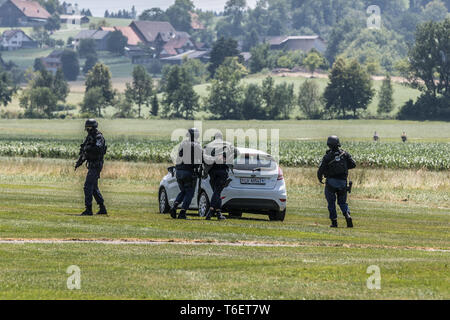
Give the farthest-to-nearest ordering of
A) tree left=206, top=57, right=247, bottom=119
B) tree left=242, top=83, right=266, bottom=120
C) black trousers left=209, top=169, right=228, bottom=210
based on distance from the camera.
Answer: tree left=206, top=57, right=247, bottom=119
tree left=242, top=83, right=266, bottom=120
black trousers left=209, top=169, right=228, bottom=210

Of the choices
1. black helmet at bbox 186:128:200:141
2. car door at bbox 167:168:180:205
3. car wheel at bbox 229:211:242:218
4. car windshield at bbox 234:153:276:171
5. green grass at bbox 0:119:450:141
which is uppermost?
black helmet at bbox 186:128:200:141

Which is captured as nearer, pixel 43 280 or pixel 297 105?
pixel 43 280

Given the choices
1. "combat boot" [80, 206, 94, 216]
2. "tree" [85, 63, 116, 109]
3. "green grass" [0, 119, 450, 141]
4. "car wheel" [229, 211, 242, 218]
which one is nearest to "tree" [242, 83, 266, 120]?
"green grass" [0, 119, 450, 141]

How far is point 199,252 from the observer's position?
578 inches

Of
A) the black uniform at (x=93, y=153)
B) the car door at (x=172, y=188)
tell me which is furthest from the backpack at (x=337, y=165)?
the black uniform at (x=93, y=153)

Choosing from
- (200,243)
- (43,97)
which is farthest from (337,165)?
(43,97)

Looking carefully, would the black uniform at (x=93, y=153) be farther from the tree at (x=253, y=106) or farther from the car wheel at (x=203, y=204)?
the tree at (x=253, y=106)

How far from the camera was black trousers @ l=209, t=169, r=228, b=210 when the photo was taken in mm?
20453

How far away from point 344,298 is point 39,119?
148918 mm

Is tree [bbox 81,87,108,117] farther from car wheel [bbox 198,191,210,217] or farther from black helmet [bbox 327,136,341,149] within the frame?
black helmet [bbox 327,136,341,149]

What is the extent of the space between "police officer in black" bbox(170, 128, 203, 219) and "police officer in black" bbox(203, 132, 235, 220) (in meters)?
0.21

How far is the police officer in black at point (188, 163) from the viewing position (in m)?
20.3

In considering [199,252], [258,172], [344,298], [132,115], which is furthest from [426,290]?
[132,115]
